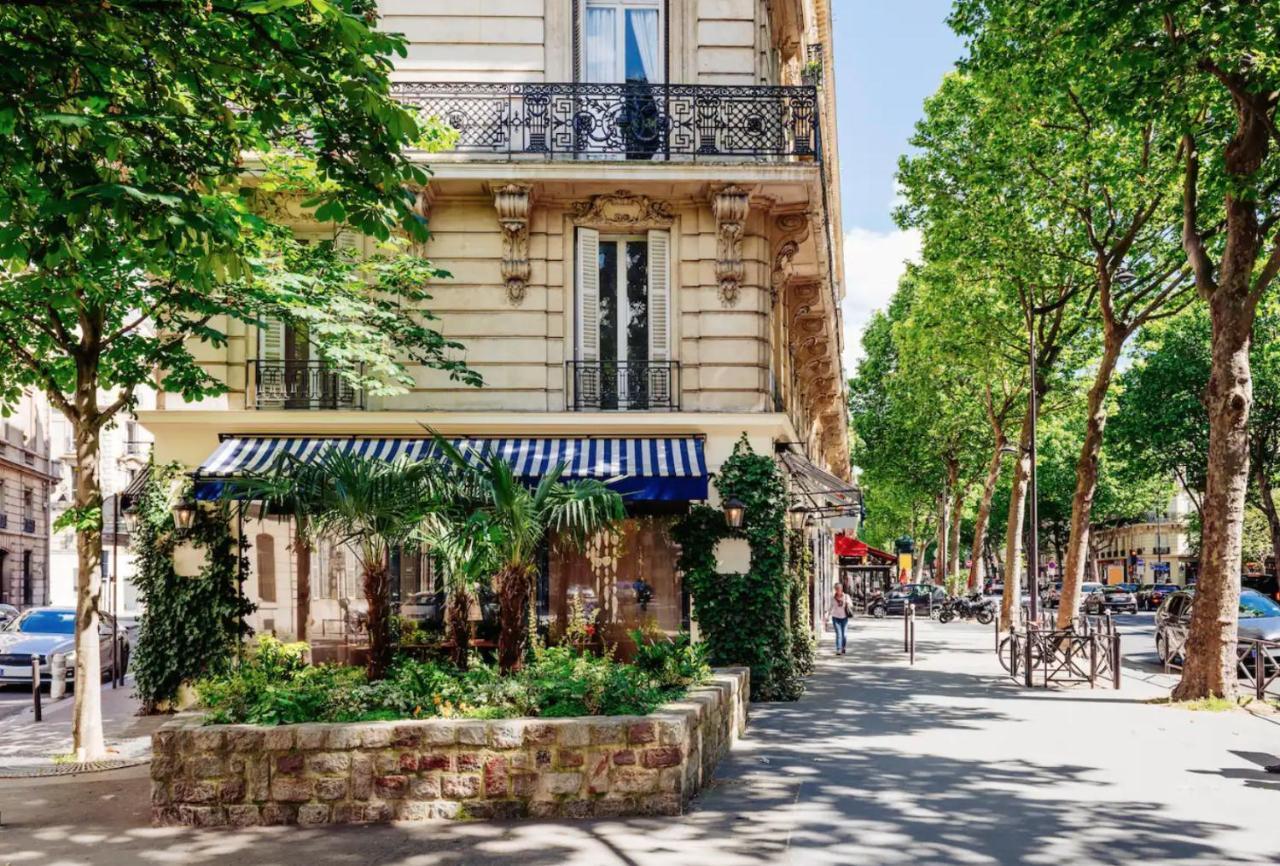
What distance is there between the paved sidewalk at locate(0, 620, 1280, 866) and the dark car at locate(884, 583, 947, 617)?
33.3 meters

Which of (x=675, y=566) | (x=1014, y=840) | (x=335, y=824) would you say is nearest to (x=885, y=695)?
(x=675, y=566)

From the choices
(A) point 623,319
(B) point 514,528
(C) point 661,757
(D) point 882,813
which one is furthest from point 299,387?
(D) point 882,813

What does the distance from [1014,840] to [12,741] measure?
1160 cm

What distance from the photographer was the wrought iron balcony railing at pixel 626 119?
1664 centimetres

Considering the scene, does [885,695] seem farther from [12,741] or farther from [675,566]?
[12,741]

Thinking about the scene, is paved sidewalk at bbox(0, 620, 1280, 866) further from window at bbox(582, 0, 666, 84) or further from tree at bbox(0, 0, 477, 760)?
window at bbox(582, 0, 666, 84)

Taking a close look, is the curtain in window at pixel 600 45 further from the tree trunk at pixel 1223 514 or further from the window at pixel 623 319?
the tree trunk at pixel 1223 514

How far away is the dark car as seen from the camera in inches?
1879

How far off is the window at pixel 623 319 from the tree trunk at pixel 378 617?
649cm

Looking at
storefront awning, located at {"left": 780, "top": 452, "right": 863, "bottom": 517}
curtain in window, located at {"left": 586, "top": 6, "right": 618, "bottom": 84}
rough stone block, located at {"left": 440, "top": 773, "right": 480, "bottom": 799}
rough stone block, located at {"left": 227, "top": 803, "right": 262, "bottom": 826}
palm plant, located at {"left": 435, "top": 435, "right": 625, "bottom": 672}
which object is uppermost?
curtain in window, located at {"left": 586, "top": 6, "right": 618, "bottom": 84}

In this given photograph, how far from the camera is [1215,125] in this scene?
1684 centimetres

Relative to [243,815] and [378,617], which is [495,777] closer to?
[243,815]

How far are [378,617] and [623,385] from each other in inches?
275

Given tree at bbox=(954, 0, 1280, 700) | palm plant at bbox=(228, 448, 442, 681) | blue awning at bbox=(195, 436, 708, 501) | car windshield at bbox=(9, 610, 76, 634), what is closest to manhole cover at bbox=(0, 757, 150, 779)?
palm plant at bbox=(228, 448, 442, 681)
